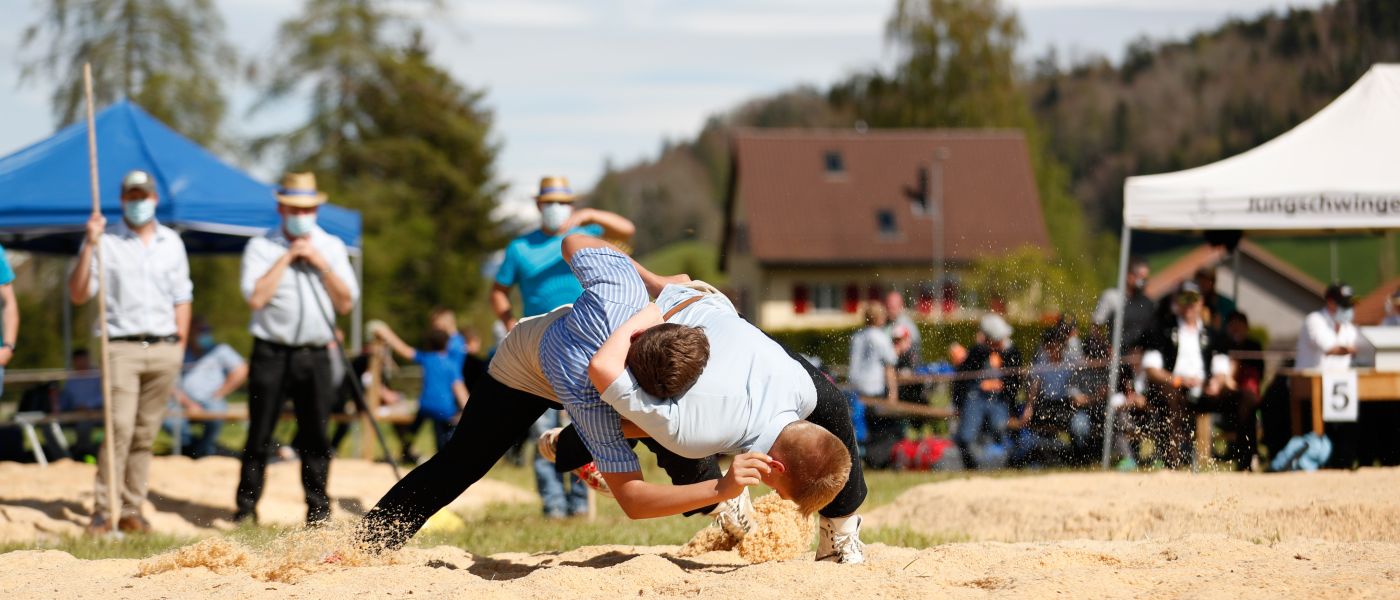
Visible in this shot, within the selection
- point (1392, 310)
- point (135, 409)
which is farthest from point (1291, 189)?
point (135, 409)

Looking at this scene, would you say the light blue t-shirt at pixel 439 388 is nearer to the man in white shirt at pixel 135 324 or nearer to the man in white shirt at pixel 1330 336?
the man in white shirt at pixel 135 324

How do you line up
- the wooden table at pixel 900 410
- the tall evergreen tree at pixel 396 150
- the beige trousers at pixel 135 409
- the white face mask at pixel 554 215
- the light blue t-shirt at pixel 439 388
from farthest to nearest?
the tall evergreen tree at pixel 396 150 → the light blue t-shirt at pixel 439 388 → the wooden table at pixel 900 410 → the beige trousers at pixel 135 409 → the white face mask at pixel 554 215

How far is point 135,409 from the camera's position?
791 cm

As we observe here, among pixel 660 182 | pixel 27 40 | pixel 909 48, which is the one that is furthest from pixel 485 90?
pixel 660 182

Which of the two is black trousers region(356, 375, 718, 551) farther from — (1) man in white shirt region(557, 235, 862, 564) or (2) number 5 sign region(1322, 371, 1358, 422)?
(2) number 5 sign region(1322, 371, 1358, 422)

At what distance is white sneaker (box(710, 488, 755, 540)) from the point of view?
573 centimetres

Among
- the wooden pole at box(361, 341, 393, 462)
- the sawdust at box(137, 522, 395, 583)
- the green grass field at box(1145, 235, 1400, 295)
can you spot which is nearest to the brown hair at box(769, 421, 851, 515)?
the sawdust at box(137, 522, 395, 583)

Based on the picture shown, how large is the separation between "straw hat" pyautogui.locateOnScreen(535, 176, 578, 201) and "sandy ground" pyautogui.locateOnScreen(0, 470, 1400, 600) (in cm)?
234

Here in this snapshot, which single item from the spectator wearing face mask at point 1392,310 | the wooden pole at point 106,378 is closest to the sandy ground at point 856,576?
the wooden pole at point 106,378

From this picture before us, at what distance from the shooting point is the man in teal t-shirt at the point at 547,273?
7340 millimetres

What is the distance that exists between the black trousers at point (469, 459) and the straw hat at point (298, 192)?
3.30 m

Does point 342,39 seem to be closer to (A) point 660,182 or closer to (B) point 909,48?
(B) point 909,48

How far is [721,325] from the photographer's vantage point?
15.4ft

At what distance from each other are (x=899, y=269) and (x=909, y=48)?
752 cm
